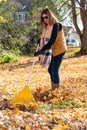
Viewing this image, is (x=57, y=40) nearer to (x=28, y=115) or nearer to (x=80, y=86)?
(x=80, y=86)

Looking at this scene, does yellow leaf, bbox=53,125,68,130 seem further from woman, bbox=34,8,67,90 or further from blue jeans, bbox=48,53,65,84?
blue jeans, bbox=48,53,65,84

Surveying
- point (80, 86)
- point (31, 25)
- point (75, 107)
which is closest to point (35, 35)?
point (31, 25)

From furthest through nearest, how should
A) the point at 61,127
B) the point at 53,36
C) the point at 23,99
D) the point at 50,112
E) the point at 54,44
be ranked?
the point at 54,44 → the point at 53,36 → the point at 23,99 → the point at 50,112 → the point at 61,127

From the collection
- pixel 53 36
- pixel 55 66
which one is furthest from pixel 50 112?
pixel 55 66

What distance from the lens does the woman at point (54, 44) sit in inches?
326

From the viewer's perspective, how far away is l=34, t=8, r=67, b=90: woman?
8.28 metres

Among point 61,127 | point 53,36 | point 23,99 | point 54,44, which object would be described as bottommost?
point 23,99

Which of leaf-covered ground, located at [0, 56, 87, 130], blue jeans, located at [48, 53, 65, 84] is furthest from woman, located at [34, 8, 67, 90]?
leaf-covered ground, located at [0, 56, 87, 130]

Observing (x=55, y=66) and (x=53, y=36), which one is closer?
(x=53, y=36)

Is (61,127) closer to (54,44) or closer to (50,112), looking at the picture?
(50,112)

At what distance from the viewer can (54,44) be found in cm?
870

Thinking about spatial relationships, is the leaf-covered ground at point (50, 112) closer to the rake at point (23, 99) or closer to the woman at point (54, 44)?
the rake at point (23, 99)

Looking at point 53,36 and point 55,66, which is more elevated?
point 53,36

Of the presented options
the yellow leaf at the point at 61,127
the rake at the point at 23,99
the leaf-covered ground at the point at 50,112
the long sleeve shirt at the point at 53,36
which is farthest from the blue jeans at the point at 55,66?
the yellow leaf at the point at 61,127
